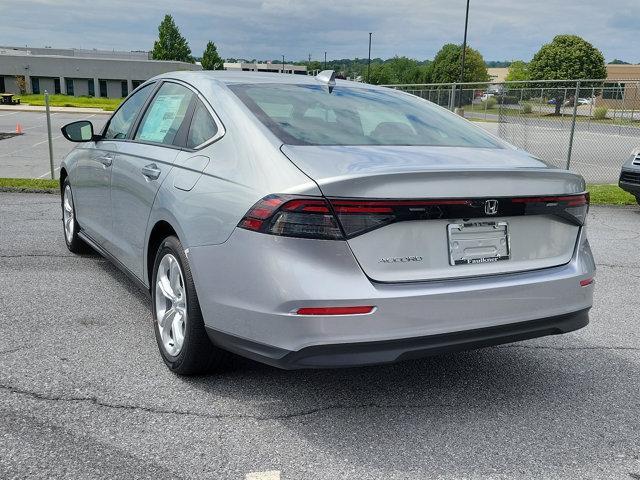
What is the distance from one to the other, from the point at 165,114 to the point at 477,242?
7.19ft

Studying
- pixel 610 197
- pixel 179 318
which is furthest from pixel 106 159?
pixel 610 197

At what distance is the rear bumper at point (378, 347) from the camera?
2.69 meters

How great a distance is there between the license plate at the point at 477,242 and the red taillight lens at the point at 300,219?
1.75 feet

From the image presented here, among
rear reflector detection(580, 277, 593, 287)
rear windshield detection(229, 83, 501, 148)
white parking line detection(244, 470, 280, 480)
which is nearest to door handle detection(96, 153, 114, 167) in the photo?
rear windshield detection(229, 83, 501, 148)

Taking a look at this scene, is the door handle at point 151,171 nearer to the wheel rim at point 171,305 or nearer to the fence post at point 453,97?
the wheel rim at point 171,305

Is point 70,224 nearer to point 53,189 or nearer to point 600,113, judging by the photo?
point 53,189

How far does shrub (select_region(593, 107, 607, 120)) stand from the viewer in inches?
540

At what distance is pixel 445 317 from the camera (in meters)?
2.79

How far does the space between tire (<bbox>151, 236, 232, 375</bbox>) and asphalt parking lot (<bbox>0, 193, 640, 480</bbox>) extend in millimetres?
122

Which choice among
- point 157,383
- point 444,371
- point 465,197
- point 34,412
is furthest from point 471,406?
point 34,412

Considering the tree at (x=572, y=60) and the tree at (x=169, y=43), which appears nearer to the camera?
the tree at (x=572, y=60)

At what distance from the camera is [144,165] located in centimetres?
386

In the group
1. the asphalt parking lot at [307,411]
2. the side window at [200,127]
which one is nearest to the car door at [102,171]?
the asphalt parking lot at [307,411]

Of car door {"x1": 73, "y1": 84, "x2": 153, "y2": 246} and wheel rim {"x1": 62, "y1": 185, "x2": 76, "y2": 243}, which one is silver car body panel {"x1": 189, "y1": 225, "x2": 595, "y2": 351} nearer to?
car door {"x1": 73, "y1": 84, "x2": 153, "y2": 246}
